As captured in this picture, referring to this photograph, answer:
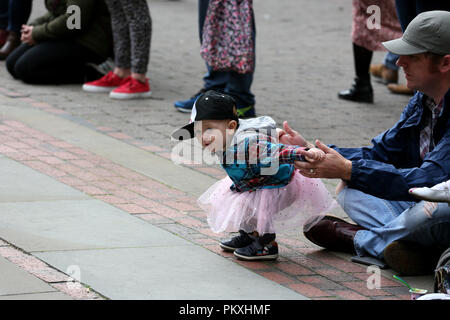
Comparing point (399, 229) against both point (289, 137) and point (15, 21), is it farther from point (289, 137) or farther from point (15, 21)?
point (15, 21)

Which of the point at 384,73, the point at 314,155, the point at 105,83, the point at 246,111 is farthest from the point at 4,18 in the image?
the point at 314,155

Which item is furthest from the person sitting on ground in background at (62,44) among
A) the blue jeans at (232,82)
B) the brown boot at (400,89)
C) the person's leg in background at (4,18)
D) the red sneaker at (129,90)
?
the brown boot at (400,89)

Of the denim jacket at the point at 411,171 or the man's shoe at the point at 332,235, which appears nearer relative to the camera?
the denim jacket at the point at 411,171

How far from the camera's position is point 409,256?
4215 mm

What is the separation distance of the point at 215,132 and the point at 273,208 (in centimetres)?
48

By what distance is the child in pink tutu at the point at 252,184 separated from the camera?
4160 millimetres

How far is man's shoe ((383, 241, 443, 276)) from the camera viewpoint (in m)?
4.21

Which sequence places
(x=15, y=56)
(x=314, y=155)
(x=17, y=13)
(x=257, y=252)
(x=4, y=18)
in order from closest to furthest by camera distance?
(x=314, y=155) → (x=257, y=252) → (x=15, y=56) → (x=17, y=13) → (x=4, y=18)

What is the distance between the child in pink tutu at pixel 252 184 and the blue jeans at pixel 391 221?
234mm

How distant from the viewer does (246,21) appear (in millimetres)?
7273

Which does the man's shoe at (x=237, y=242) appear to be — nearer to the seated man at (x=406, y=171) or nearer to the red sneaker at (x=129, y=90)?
the seated man at (x=406, y=171)

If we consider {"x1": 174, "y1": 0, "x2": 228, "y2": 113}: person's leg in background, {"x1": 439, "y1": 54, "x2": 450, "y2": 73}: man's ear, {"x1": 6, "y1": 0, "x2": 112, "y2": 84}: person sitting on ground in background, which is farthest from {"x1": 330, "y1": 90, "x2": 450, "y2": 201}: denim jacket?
{"x1": 6, "y1": 0, "x2": 112, "y2": 84}: person sitting on ground in background
